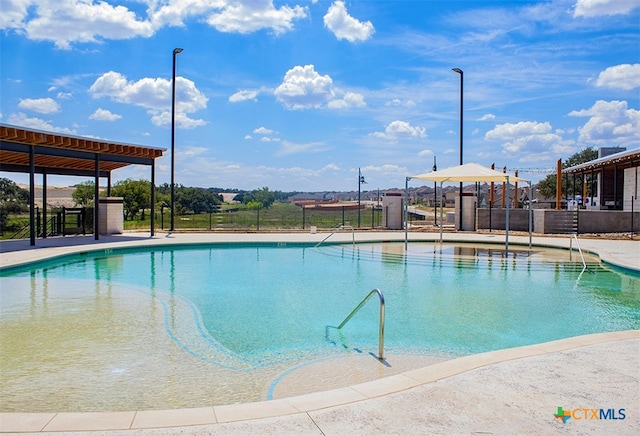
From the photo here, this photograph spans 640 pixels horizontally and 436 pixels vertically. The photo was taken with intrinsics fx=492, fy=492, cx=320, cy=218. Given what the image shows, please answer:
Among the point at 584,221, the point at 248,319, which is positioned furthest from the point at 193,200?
the point at 248,319

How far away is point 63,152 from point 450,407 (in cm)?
1584

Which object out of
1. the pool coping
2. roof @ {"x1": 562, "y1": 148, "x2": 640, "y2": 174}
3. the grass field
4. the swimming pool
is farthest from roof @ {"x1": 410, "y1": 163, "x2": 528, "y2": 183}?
the pool coping

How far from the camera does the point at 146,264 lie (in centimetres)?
1291

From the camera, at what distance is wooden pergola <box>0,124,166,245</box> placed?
45.8ft

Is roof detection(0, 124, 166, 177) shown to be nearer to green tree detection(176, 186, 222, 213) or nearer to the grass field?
the grass field

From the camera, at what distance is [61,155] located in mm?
15750

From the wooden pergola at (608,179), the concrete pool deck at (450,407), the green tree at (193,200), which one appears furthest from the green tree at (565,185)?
the concrete pool deck at (450,407)

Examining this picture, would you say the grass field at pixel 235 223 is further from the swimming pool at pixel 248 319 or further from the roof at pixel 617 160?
the roof at pixel 617 160

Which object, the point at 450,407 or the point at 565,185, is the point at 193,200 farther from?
the point at 450,407

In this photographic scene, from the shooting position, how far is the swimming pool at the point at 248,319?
480 centimetres

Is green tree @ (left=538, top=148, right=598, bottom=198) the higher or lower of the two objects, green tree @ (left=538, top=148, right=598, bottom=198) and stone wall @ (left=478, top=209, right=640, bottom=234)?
the higher

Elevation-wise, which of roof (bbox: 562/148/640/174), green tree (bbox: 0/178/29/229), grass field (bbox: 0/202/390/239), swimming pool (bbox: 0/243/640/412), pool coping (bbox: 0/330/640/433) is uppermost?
roof (bbox: 562/148/640/174)

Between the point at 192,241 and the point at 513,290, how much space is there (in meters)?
11.1

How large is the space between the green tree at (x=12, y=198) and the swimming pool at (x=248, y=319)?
36.0 meters
